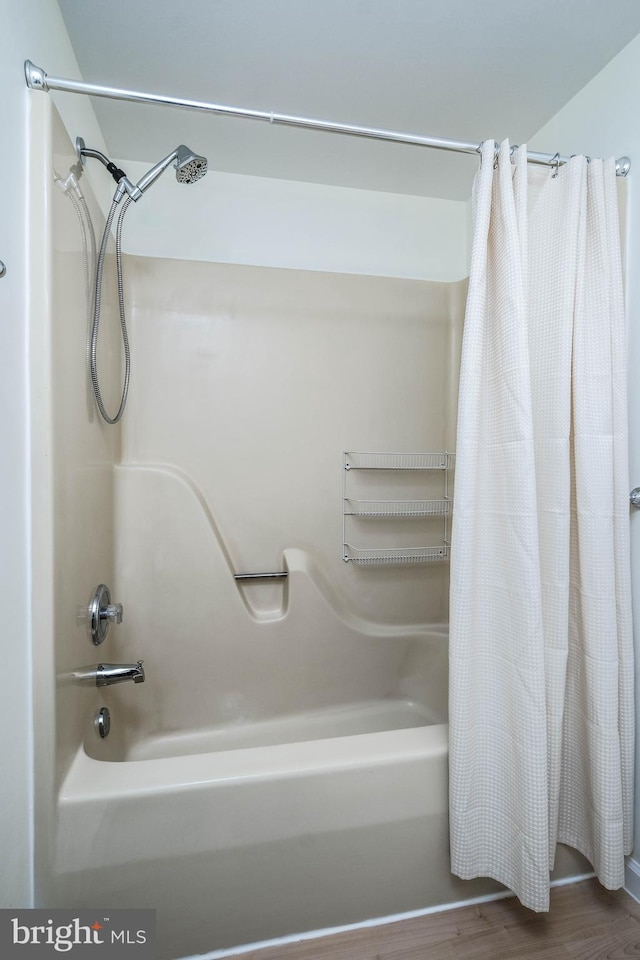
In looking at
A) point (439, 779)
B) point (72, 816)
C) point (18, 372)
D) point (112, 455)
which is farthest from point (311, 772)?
point (112, 455)

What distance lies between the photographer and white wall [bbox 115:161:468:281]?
1.95 meters

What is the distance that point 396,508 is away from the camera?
7.04ft

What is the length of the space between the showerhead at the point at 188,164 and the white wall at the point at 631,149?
1222 millimetres

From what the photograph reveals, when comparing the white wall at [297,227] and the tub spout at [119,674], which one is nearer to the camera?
the tub spout at [119,674]

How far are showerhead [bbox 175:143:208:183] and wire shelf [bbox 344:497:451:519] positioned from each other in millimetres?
1313

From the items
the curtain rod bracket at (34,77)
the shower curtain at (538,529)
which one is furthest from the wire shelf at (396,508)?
the curtain rod bracket at (34,77)

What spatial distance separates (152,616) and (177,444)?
681 millimetres

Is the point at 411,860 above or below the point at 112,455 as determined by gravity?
below

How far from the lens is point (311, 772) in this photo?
3.65 feet

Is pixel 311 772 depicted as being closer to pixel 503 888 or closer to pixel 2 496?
pixel 503 888

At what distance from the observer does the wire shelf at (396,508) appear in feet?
6.91

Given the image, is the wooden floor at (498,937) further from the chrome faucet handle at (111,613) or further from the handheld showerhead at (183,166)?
the handheld showerhead at (183,166)

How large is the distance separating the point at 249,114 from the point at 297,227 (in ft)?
3.09

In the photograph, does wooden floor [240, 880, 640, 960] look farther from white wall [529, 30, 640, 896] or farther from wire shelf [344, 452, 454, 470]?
wire shelf [344, 452, 454, 470]
